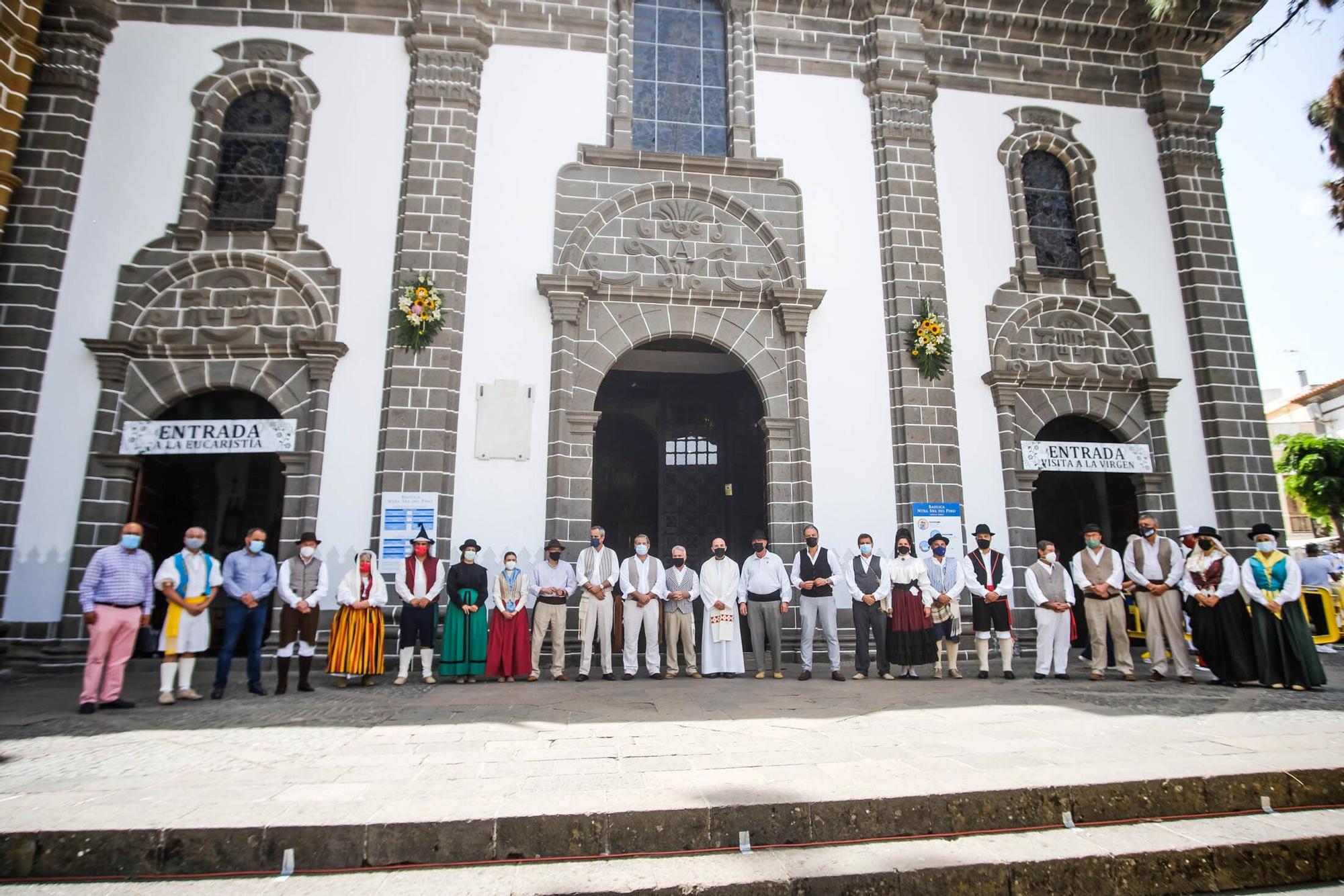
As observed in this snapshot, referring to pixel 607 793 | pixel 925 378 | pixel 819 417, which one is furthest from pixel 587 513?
pixel 607 793

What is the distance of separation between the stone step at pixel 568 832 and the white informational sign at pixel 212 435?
648 centimetres

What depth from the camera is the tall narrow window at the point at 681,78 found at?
11.1 meters

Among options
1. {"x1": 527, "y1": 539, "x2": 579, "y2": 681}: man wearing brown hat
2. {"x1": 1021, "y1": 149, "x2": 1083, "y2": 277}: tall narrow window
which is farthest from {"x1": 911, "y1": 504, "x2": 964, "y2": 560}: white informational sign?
{"x1": 527, "y1": 539, "x2": 579, "y2": 681}: man wearing brown hat

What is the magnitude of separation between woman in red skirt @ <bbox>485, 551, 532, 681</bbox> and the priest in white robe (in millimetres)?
2015

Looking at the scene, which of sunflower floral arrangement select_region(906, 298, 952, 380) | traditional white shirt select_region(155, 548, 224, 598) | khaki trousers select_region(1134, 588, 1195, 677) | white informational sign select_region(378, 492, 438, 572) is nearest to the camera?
traditional white shirt select_region(155, 548, 224, 598)

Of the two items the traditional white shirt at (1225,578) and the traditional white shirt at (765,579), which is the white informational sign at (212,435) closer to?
the traditional white shirt at (765,579)

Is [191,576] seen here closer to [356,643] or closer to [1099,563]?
[356,643]

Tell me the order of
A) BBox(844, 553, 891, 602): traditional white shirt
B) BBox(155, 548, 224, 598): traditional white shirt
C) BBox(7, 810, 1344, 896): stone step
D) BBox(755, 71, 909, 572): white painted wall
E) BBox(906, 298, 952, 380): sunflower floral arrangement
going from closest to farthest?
BBox(7, 810, 1344, 896): stone step < BBox(155, 548, 224, 598): traditional white shirt < BBox(844, 553, 891, 602): traditional white shirt < BBox(755, 71, 909, 572): white painted wall < BBox(906, 298, 952, 380): sunflower floral arrangement

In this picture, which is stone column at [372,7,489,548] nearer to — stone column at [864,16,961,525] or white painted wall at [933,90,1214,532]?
stone column at [864,16,961,525]

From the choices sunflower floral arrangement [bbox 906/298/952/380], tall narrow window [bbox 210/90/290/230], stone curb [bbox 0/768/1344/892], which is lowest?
stone curb [bbox 0/768/1344/892]

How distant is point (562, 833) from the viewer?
3.46 m

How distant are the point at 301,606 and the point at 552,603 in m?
2.58

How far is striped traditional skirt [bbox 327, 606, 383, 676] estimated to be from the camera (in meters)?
7.91

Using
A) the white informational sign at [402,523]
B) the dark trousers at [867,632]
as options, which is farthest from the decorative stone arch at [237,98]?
the dark trousers at [867,632]
